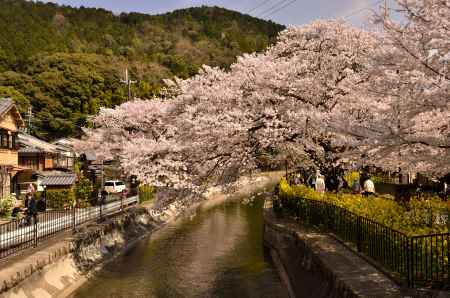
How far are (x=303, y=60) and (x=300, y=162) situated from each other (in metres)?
4.51

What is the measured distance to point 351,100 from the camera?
738 inches

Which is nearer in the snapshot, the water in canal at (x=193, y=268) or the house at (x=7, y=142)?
the water in canal at (x=193, y=268)

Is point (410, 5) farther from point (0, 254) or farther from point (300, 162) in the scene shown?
point (0, 254)

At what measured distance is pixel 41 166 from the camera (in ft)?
157

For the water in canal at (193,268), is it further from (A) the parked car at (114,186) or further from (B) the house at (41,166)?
(A) the parked car at (114,186)

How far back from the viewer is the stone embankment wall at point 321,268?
10.8 metres

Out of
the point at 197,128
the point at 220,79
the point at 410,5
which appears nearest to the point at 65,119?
the point at 220,79

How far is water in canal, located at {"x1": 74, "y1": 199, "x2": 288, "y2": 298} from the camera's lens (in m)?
18.5

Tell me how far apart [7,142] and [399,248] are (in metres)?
33.4

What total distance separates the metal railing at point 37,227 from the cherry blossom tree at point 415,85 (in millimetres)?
12759

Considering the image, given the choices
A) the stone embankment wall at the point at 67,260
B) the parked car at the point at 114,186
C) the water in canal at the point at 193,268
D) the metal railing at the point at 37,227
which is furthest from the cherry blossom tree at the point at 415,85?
the parked car at the point at 114,186

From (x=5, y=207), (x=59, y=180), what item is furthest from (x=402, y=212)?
(x=59, y=180)

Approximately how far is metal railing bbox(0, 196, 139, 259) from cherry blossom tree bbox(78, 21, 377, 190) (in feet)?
16.5

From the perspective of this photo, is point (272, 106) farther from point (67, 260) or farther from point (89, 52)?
point (89, 52)
